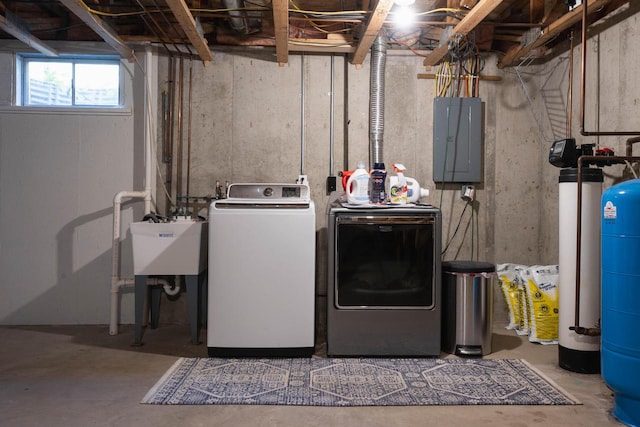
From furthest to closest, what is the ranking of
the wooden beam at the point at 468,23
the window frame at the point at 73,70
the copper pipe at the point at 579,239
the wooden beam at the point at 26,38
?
the window frame at the point at 73,70
the wooden beam at the point at 26,38
the wooden beam at the point at 468,23
the copper pipe at the point at 579,239

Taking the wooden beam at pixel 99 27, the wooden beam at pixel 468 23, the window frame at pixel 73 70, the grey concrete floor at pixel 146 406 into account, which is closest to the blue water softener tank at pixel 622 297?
the grey concrete floor at pixel 146 406

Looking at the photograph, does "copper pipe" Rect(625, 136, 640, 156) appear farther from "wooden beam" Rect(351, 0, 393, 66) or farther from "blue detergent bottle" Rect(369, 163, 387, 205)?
"wooden beam" Rect(351, 0, 393, 66)

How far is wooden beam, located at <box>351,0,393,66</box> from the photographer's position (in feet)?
9.29

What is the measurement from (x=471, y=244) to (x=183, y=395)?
8.22 feet

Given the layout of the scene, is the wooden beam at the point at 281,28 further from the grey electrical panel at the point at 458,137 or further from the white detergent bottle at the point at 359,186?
the grey electrical panel at the point at 458,137

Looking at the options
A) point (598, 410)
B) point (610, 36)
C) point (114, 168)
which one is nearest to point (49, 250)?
point (114, 168)

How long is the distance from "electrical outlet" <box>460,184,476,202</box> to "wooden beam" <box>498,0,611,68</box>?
98cm

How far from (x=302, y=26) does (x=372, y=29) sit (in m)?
0.84

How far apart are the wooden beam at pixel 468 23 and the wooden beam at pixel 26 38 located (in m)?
2.79

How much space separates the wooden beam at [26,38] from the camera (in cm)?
320

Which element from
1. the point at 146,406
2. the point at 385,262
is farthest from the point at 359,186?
the point at 146,406

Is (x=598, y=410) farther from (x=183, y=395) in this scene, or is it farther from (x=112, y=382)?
(x=112, y=382)

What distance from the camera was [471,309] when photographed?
3.10 meters

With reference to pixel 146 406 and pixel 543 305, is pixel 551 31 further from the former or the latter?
pixel 146 406
